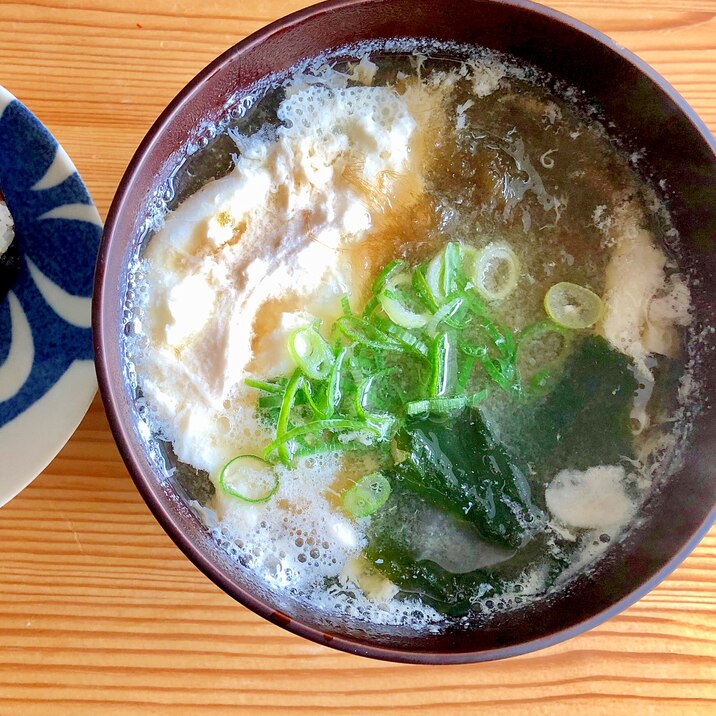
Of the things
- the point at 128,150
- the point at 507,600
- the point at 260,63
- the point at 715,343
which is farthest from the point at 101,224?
the point at 715,343

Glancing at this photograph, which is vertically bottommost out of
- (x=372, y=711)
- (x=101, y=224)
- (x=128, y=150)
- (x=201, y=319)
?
(x=372, y=711)

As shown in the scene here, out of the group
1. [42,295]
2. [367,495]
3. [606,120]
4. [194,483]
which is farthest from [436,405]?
[42,295]

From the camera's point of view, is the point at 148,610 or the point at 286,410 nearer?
the point at 286,410

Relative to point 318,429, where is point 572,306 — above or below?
above

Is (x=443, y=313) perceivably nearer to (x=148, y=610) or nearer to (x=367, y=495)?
(x=367, y=495)

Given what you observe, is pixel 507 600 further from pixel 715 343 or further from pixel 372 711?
pixel 715 343

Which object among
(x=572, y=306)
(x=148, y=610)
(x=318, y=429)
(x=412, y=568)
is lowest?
(x=148, y=610)

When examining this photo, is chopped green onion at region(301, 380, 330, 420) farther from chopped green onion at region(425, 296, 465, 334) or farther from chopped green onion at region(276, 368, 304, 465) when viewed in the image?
chopped green onion at region(425, 296, 465, 334)
